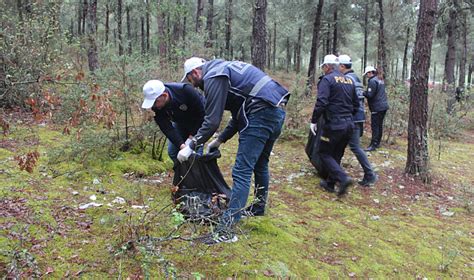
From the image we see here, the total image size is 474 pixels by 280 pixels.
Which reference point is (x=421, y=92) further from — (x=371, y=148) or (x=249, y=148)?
(x=249, y=148)

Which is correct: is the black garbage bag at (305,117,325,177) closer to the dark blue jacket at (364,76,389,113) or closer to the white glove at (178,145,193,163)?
the white glove at (178,145,193,163)

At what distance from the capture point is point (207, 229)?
3.71 metres

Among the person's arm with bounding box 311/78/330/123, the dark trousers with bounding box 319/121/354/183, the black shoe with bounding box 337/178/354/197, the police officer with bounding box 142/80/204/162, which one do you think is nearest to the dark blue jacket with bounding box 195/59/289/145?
the police officer with bounding box 142/80/204/162

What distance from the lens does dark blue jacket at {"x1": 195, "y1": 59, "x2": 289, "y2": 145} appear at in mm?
3348

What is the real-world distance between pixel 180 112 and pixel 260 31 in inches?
215

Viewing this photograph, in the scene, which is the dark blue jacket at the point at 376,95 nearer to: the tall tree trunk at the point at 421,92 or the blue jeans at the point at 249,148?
the tall tree trunk at the point at 421,92

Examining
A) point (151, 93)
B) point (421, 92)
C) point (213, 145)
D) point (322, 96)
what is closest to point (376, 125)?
point (421, 92)

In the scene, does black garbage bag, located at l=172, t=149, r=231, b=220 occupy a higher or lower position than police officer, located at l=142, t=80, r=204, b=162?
lower

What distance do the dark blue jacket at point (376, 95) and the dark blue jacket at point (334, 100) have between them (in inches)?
135

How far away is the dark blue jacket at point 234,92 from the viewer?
3348mm

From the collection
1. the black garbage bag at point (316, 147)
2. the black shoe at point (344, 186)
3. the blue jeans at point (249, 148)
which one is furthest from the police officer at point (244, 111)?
the black garbage bag at point (316, 147)

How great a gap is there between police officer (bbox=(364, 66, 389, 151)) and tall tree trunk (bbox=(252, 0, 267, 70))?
240 cm

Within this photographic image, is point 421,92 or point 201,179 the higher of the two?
point 421,92

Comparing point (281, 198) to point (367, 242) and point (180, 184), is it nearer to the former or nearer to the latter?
point (367, 242)
